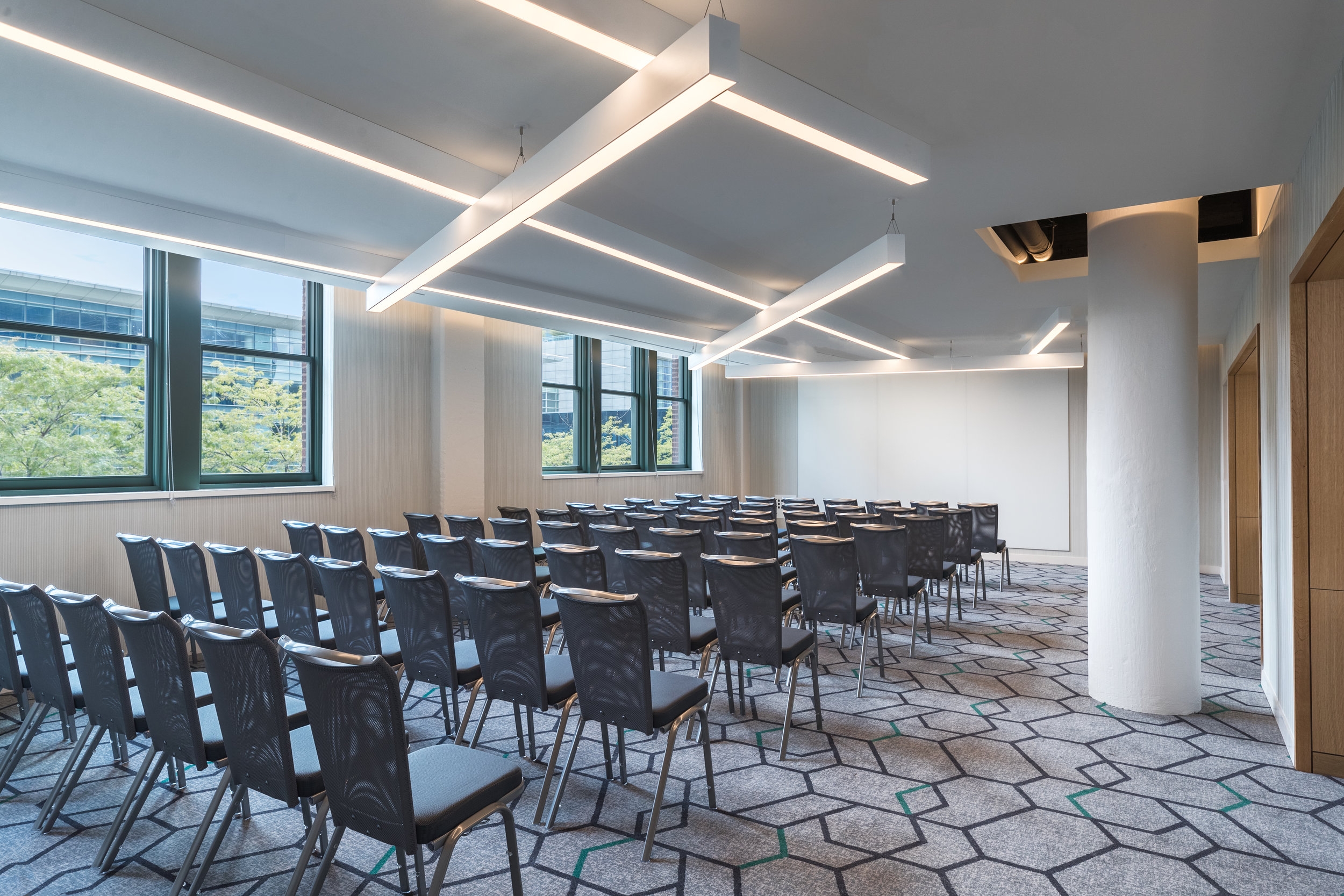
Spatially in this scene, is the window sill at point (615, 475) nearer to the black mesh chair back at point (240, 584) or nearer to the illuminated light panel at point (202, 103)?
the black mesh chair back at point (240, 584)

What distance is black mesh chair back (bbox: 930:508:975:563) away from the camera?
7211 millimetres

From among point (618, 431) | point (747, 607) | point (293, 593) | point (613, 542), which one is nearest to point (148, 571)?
point (293, 593)

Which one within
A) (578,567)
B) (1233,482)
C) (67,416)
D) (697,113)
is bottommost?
(578,567)

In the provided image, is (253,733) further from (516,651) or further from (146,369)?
(146,369)

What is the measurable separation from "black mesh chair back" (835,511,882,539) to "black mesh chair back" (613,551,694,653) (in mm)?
2941

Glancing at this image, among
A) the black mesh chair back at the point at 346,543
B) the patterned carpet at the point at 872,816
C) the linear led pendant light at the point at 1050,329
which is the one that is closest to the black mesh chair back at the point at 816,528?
the patterned carpet at the point at 872,816

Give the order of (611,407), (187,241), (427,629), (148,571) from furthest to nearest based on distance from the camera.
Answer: (611,407)
(187,241)
(148,571)
(427,629)

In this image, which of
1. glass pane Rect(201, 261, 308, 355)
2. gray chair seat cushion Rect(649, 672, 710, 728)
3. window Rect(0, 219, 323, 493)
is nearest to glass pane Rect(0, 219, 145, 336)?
window Rect(0, 219, 323, 493)

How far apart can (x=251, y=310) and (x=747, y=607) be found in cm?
572

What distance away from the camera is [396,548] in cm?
511

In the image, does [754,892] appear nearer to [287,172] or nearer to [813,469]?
[287,172]

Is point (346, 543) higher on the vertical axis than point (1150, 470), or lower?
lower

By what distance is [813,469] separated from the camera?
13.6 metres

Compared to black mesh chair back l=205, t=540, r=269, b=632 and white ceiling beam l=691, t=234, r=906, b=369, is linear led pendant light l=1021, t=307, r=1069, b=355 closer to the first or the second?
white ceiling beam l=691, t=234, r=906, b=369
